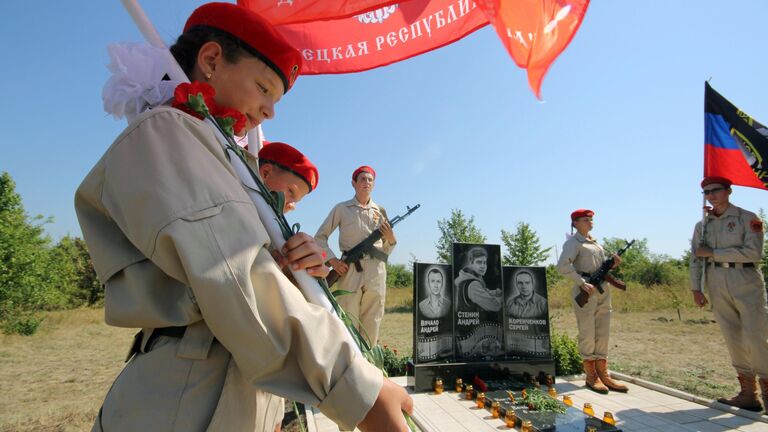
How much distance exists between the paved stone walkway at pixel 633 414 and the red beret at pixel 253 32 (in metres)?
3.75

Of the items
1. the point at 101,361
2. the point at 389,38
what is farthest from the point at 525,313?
the point at 101,361

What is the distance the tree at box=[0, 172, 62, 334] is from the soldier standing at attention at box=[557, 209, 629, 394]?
17063mm

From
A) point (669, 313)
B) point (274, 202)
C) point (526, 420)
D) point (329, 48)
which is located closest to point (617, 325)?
point (669, 313)

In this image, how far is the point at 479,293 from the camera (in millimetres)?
5969

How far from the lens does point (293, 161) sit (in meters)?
2.54

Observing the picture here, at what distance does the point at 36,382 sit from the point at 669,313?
18636mm

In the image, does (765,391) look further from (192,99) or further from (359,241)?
(192,99)

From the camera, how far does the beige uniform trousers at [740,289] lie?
455 cm

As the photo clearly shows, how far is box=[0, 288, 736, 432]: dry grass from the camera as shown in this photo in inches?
195

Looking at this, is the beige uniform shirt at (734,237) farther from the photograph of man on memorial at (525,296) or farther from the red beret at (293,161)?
the red beret at (293,161)

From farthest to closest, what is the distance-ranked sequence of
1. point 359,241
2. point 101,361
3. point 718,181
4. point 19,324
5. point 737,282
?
point 19,324, point 101,361, point 359,241, point 718,181, point 737,282

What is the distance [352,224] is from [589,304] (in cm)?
363

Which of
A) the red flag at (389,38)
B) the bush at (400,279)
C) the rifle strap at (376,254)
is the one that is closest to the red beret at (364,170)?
the rifle strap at (376,254)

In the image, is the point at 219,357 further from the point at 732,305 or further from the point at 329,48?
the point at 732,305
